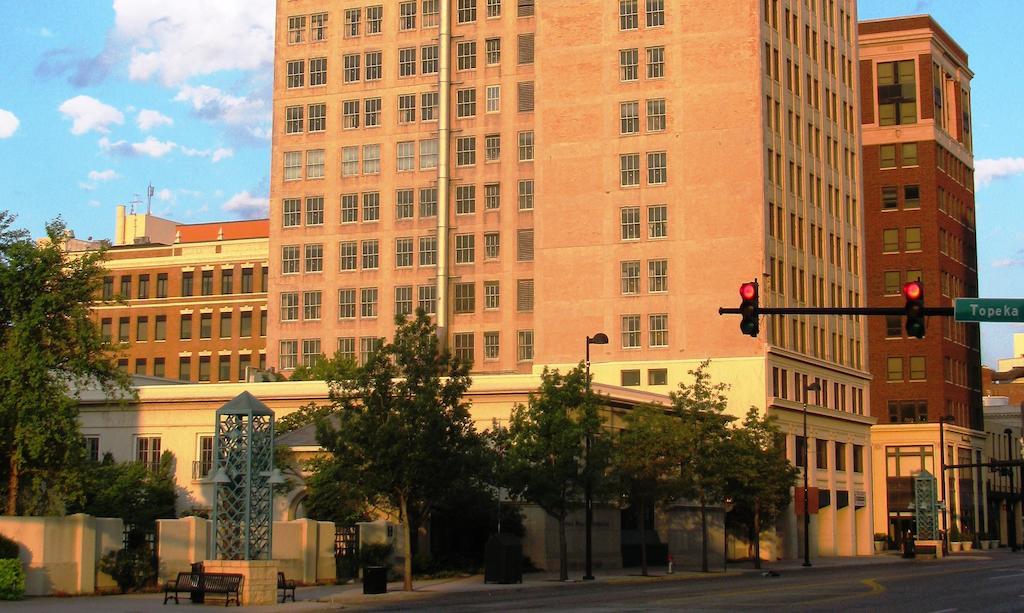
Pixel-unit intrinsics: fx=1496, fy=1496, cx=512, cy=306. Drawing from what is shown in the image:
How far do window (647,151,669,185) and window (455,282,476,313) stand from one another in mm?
16829

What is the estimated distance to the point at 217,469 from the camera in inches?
1796

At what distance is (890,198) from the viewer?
13638cm

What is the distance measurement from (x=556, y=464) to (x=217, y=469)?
19748mm

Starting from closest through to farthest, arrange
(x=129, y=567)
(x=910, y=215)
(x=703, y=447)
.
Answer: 1. (x=129, y=567)
2. (x=703, y=447)
3. (x=910, y=215)

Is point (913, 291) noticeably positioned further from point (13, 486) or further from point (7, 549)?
point (13, 486)

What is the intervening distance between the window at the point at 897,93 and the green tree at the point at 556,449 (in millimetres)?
82061

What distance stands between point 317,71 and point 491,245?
20.5 m

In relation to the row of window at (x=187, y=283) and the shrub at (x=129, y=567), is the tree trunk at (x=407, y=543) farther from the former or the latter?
the row of window at (x=187, y=283)

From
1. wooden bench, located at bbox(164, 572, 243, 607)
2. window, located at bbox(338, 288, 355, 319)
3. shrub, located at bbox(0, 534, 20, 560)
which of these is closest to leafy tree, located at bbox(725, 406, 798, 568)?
wooden bench, located at bbox(164, 572, 243, 607)

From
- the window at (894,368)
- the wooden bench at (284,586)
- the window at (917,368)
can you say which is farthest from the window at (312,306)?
the wooden bench at (284,586)

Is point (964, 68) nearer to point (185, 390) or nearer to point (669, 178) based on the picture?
point (669, 178)

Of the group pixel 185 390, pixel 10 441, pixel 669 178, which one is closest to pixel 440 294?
pixel 669 178

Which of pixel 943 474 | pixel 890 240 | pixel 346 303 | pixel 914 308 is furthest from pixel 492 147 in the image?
pixel 914 308

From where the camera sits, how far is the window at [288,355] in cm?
11288
